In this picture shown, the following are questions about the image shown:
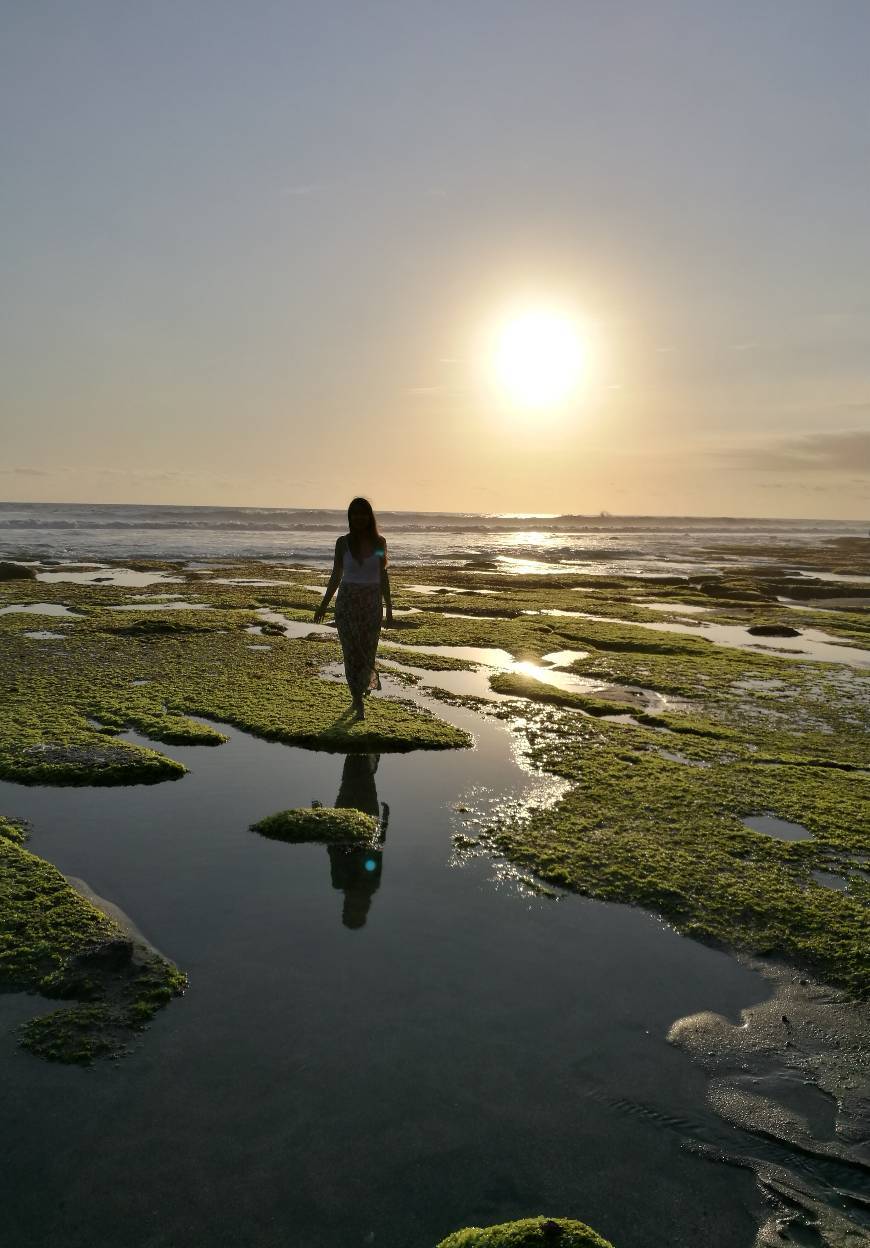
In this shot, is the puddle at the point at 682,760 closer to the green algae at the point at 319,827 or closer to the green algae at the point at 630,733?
the green algae at the point at 630,733

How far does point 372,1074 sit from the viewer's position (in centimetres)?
483

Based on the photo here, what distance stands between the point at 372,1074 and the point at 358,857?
322 cm

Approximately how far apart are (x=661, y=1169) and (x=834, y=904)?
4.01 m

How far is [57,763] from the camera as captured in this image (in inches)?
398

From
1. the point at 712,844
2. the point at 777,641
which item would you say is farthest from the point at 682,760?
the point at 777,641

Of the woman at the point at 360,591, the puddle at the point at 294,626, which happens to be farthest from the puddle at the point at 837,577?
the woman at the point at 360,591

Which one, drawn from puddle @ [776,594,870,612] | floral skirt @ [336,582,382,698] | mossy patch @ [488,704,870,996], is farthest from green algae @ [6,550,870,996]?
puddle @ [776,594,870,612]

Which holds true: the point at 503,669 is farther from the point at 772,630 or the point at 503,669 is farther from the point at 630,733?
the point at 772,630

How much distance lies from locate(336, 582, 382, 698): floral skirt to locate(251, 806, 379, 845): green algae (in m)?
4.49

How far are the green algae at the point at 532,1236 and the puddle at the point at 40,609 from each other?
23.6 meters

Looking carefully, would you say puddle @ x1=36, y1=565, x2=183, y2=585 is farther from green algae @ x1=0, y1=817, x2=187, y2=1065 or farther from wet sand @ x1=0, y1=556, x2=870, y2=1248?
green algae @ x1=0, y1=817, x2=187, y2=1065

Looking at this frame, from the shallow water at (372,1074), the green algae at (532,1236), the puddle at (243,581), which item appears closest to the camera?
the green algae at (532,1236)

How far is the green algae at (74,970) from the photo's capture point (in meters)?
5.03

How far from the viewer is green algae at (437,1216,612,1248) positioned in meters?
3.50
